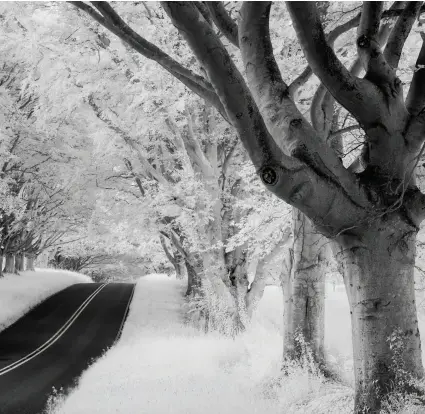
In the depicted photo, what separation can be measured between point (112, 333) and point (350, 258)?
Answer: 15960 mm

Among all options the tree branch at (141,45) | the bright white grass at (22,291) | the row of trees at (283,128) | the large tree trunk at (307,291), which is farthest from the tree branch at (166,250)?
the tree branch at (141,45)

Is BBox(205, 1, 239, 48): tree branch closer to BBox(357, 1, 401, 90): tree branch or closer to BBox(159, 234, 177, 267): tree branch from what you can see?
BBox(357, 1, 401, 90): tree branch

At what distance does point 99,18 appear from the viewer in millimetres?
4793

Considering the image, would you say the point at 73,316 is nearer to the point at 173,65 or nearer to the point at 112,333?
the point at 112,333

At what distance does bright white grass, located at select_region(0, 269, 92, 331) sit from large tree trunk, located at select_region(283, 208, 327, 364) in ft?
52.7

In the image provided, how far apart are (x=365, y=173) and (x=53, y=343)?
50.5ft

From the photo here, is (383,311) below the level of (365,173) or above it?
below

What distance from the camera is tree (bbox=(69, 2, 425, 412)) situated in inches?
172

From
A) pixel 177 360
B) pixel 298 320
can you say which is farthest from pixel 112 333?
pixel 298 320

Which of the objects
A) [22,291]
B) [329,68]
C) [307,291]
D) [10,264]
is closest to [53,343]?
[22,291]

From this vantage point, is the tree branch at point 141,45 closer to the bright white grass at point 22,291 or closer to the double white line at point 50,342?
the double white line at point 50,342

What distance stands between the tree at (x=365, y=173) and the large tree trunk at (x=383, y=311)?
1 centimetres

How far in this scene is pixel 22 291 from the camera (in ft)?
84.7

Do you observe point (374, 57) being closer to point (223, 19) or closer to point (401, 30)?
point (401, 30)
